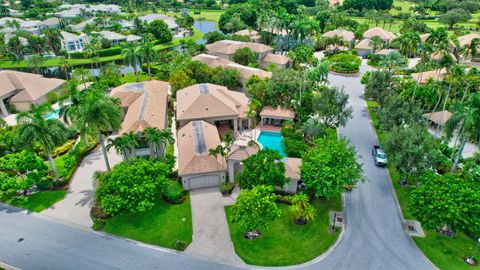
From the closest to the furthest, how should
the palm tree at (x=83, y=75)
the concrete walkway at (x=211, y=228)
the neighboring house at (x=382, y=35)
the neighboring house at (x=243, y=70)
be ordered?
the concrete walkway at (x=211, y=228) < the palm tree at (x=83, y=75) < the neighboring house at (x=243, y=70) < the neighboring house at (x=382, y=35)

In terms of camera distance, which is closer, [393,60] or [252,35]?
[393,60]

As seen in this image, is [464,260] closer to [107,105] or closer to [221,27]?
[107,105]

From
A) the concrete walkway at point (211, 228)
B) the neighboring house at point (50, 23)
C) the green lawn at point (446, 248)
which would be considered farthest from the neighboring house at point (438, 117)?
the neighboring house at point (50, 23)

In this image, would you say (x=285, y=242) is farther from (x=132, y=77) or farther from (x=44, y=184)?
(x=132, y=77)

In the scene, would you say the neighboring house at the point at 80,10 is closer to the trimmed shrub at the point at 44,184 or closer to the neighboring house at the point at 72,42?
the neighboring house at the point at 72,42

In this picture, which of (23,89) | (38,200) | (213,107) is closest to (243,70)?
(213,107)

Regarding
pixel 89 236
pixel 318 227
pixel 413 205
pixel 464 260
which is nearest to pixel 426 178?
pixel 413 205
